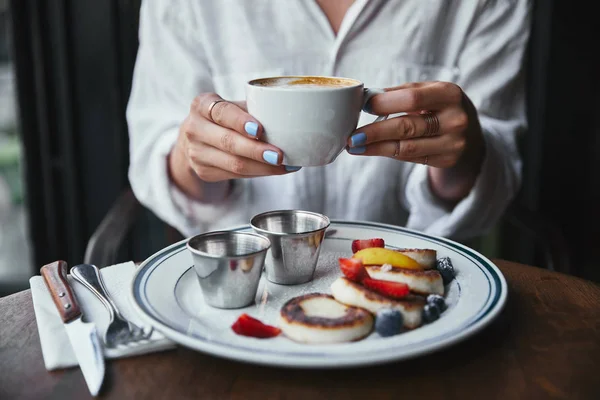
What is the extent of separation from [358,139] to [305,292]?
0.79 ft

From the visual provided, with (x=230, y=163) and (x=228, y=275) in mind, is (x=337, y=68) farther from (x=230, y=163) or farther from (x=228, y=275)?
(x=228, y=275)

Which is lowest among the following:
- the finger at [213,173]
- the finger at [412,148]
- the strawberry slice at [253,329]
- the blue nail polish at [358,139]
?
the strawberry slice at [253,329]

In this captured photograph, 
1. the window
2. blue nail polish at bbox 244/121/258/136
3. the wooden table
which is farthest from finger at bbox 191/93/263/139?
the window

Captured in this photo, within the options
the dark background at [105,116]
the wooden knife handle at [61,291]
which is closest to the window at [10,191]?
the dark background at [105,116]

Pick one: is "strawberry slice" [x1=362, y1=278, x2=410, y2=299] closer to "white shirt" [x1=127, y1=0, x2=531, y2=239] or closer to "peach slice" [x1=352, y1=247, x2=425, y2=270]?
"peach slice" [x1=352, y1=247, x2=425, y2=270]

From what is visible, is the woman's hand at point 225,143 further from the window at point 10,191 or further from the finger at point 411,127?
the window at point 10,191

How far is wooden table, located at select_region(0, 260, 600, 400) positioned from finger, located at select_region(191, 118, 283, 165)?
31cm

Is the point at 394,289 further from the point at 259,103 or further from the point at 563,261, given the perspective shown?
the point at 563,261

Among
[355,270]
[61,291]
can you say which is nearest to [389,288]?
[355,270]

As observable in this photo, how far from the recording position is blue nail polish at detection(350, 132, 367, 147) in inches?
36.2

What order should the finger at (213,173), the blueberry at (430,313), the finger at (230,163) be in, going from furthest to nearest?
1. the finger at (213,173)
2. the finger at (230,163)
3. the blueberry at (430,313)

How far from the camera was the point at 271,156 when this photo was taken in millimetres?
894

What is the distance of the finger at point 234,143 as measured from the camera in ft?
2.94

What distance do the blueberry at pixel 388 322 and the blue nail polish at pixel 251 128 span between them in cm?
31
